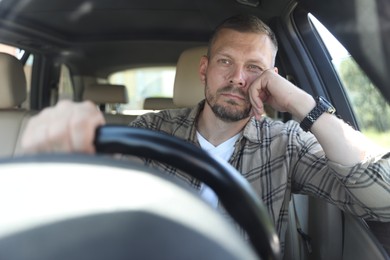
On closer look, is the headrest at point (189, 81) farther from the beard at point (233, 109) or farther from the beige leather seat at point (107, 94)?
the beige leather seat at point (107, 94)

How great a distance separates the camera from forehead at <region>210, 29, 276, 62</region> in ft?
5.66

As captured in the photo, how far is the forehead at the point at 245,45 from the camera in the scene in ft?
5.66

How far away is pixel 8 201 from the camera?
1.91ft

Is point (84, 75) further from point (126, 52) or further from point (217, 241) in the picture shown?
point (217, 241)

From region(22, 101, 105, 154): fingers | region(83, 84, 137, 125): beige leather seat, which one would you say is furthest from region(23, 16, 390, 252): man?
region(83, 84, 137, 125): beige leather seat

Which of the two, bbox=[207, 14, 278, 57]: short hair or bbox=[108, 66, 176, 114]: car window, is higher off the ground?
bbox=[207, 14, 278, 57]: short hair

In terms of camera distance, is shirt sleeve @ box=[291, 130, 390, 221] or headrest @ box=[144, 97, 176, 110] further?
headrest @ box=[144, 97, 176, 110]

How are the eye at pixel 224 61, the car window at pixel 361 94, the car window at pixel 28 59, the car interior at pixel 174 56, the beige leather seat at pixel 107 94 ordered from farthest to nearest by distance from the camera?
the beige leather seat at pixel 107 94 → the car window at pixel 28 59 → the eye at pixel 224 61 → the car window at pixel 361 94 → the car interior at pixel 174 56

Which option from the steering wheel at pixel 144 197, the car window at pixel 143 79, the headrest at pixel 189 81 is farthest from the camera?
the car window at pixel 143 79

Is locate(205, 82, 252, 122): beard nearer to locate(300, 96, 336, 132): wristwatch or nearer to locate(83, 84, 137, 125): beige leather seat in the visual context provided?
locate(300, 96, 336, 132): wristwatch

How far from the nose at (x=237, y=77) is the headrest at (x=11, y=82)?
120cm

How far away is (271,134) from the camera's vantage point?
5.54ft

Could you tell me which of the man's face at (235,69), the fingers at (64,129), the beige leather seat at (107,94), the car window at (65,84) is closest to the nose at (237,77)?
the man's face at (235,69)

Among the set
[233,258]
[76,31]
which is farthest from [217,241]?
[76,31]
